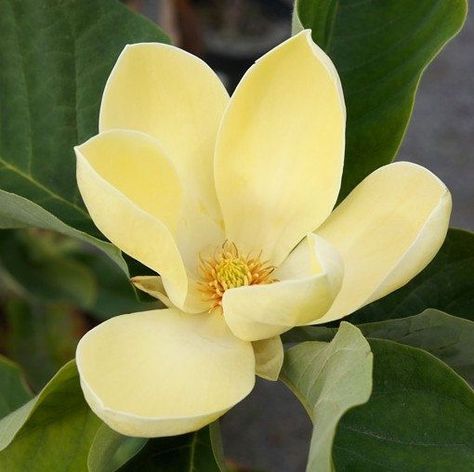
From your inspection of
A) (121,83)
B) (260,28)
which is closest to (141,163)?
(121,83)

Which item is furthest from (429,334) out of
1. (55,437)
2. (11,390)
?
(11,390)

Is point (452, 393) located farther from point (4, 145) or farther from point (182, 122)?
point (4, 145)

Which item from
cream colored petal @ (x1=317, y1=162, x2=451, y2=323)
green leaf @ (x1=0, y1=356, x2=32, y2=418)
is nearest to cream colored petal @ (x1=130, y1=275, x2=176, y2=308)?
cream colored petal @ (x1=317, y1=162, x2=451, y2=323)

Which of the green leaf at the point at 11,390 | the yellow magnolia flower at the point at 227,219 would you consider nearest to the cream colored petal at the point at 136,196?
the yellow magnolia flower at the point at 227,219

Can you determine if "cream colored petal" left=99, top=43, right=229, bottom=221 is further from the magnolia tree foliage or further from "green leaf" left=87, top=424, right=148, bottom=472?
"green leaf" left=87, top=424, right=148, bottom=472

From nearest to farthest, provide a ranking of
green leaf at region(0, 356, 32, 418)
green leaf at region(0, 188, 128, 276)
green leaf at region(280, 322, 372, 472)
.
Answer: green leaf at region(280, 322, 372, 472)
green leaf at region(0, 188, 128, 276)
green leaf at region(0, 356, 32, 418)

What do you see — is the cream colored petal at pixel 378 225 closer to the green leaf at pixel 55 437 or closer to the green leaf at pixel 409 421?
the green leaf at pixel 409 421
